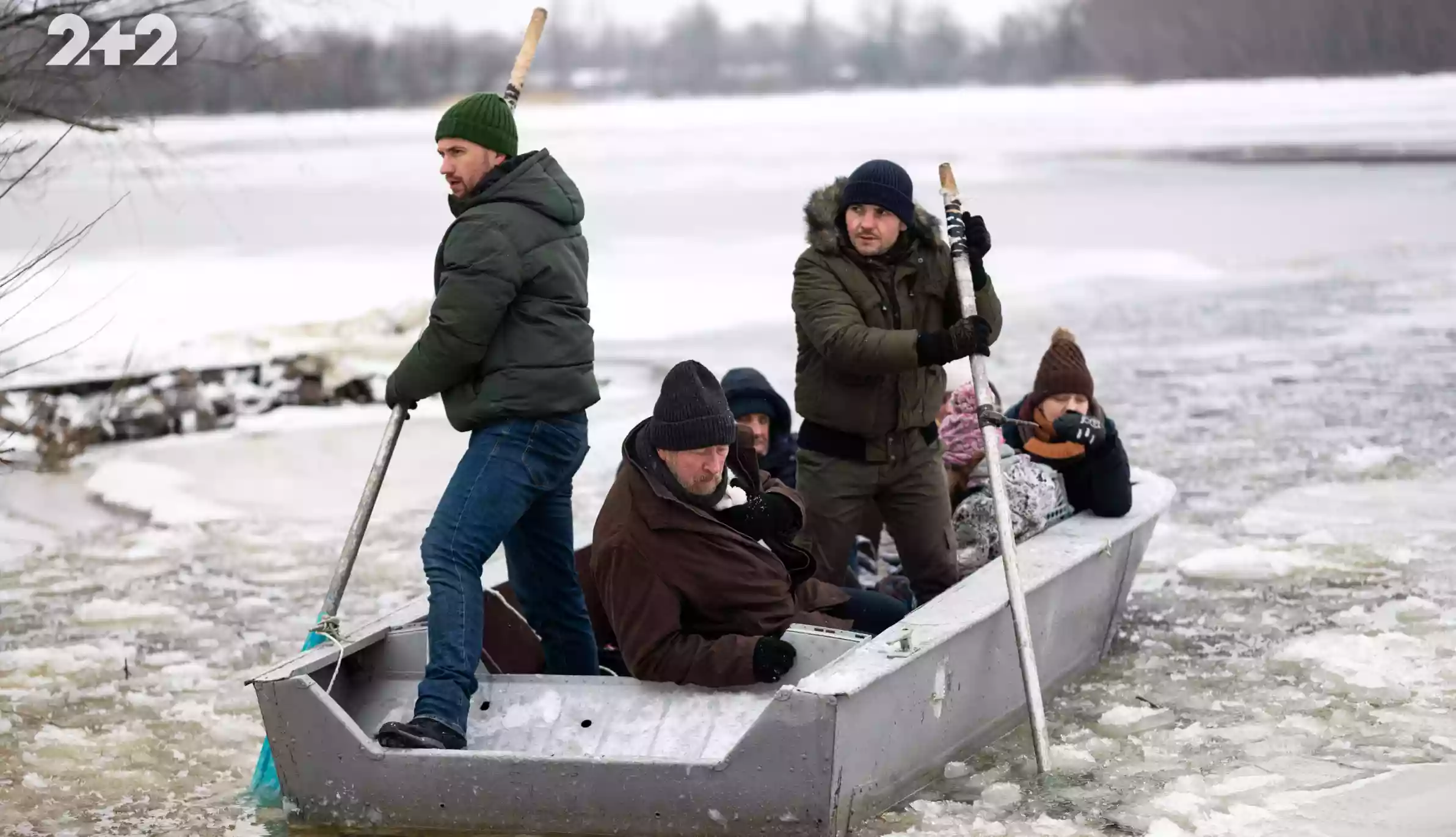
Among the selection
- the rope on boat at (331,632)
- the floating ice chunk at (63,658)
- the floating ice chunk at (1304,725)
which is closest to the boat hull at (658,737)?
the rope on boat at (331,632)

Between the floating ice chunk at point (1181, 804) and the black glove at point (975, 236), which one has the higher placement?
the black glove at point (975, 236)

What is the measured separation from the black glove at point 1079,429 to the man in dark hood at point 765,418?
0.84 metres

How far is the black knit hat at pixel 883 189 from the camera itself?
4.84 metres

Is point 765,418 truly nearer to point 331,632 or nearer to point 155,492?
point 331,632

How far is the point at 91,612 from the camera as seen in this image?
657 centimetres

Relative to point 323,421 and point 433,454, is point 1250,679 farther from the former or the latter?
point 323,421

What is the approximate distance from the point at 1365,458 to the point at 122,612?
18.6 feet

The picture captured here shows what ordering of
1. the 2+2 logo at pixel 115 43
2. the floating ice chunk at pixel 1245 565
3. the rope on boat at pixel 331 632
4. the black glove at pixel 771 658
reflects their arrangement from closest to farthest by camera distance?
the black glove at pixel 771 658, the rope on boat at pixel 331 632, the floating ice chunk at pixel 1245 565, the 2+2 logo at pixel 115 43

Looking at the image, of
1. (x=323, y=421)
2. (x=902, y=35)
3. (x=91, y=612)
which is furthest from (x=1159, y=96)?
(x=91, y=612)

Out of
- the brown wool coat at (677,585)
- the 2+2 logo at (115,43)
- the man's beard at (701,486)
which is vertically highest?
the 2+2 logo at (115,43)

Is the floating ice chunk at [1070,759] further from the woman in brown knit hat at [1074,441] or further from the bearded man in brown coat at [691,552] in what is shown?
the woman in brown knit hat at [1074,441]

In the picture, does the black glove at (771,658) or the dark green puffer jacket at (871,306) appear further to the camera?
the dark green puffer jacket at (871,306)

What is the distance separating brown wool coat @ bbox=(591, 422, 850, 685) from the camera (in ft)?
13.7

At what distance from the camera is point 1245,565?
21.6ft
